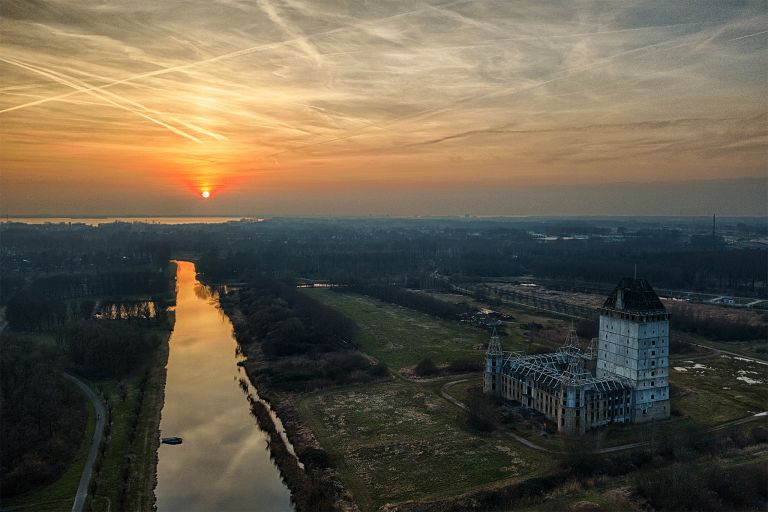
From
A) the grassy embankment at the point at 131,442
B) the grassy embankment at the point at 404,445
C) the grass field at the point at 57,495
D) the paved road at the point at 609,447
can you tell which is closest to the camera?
the grass field at the point at 57,495

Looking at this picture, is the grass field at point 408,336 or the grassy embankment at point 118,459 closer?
the grassy embankment at point 118,459

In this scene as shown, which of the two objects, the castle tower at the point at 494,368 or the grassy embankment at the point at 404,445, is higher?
the castle tower at the point at 494,368

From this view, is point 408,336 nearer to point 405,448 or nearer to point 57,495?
point 405,448

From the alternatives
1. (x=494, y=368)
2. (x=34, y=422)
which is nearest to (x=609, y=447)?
(x=494, y=368)

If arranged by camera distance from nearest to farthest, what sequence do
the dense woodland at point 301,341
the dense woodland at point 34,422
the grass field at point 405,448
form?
1. the dense woodland at point 34,422
2. the grass field at point 405,448
3. the dense woodland at point 301,341

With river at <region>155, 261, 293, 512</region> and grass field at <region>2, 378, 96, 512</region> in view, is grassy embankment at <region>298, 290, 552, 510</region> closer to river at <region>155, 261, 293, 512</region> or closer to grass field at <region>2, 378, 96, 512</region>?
river at <region>155, 261, 293, 512</region>

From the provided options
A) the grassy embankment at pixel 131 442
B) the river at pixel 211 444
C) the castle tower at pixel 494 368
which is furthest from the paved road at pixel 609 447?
the grassy embankment at pixel 131 442

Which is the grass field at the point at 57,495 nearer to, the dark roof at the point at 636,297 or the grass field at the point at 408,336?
the grass field at the point at 408,336

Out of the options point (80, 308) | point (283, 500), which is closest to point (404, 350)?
point (283, 500)

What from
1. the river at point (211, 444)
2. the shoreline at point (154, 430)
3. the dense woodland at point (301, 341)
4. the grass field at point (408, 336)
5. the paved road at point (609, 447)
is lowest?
the river at point (211, 444)
